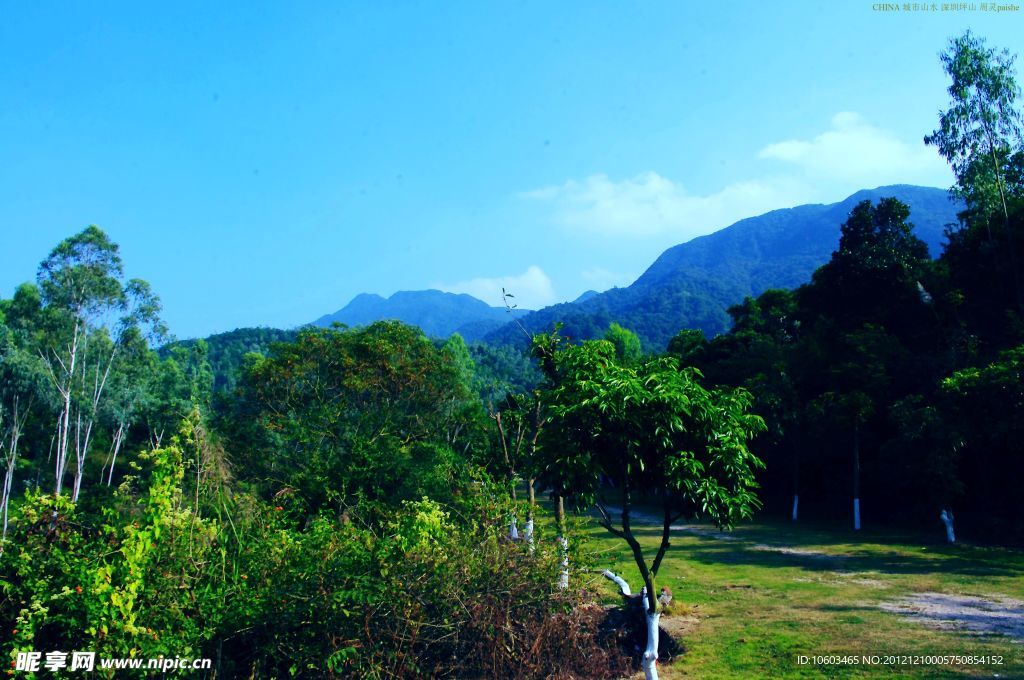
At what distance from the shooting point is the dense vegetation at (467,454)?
21.4 ft

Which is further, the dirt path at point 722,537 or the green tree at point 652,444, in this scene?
the dirt path at point 722,537

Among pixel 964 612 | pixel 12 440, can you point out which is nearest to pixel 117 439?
pixel 12 440

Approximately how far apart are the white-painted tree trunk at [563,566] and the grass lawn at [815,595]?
0.35m

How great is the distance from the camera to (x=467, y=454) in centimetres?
2322

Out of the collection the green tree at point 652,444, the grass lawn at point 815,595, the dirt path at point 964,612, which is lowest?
the grass lawn at point 815,595

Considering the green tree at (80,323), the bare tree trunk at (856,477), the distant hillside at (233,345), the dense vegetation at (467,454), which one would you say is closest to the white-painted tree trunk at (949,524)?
the dense vegetation at (467,454)

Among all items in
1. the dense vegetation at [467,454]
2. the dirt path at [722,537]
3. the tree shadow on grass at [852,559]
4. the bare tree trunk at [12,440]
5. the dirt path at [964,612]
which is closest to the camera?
the dense vegetation at [467,454]

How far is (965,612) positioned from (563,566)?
8.11 meters

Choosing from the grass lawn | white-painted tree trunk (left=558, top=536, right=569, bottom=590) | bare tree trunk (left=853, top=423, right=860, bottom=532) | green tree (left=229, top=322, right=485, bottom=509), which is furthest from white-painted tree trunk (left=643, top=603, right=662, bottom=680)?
bare tree trunk (left=853, top=423, right=860, bottom=532)

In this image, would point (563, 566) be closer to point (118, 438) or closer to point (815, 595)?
point (815, 595)

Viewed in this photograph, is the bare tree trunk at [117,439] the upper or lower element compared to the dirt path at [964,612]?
upper

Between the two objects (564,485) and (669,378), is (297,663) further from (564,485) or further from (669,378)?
(669,378)

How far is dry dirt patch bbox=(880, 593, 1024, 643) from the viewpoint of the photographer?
33.1 feet

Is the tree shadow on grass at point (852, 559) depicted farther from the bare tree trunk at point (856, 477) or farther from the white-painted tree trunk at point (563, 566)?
the white-painted tree trunk at point (563, 566)
